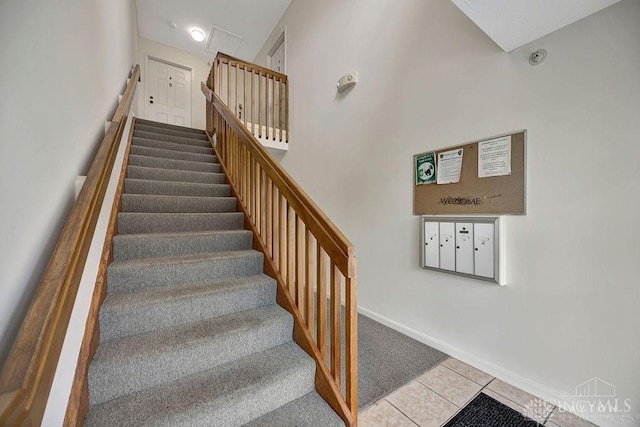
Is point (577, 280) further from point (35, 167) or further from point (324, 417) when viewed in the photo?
point (35, 167)

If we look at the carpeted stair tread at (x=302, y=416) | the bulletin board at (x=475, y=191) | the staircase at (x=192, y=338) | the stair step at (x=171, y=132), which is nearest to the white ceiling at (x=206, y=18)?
the stair step at (x=171, y=132)

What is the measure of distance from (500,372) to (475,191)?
3.88 ft

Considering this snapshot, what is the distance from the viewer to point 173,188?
247 cm

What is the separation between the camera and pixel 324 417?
47.2 inches

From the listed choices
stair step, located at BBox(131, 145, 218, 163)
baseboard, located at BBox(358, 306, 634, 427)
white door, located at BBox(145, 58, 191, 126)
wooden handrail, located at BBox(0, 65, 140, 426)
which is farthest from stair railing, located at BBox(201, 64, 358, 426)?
white door, located at BBox(145, 58, 191, 126)

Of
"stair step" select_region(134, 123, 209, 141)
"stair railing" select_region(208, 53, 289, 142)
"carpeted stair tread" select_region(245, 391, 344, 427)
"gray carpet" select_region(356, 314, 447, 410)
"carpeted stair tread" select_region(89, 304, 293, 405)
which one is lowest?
"gray carpet" select_region(356, 314, 447, 410)

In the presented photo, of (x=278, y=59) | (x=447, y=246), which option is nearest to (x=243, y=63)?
(x=278, y=59)

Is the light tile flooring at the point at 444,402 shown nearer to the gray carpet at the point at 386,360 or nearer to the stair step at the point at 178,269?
the gray carpet at the point at 386,360

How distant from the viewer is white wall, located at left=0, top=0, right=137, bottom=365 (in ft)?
2.08

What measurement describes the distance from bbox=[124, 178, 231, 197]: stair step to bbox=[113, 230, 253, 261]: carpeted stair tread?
2.42 ft

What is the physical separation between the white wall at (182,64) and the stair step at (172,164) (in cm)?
322

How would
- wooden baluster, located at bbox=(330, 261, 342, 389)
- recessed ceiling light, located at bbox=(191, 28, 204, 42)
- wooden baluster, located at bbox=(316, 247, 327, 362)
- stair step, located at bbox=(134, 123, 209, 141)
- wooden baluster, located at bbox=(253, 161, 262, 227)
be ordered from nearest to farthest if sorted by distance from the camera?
wooden baluster, located at bbox=(330, 261, 342, 389) → wooden baluster, located at bbox=(316, 247, 327, 362) → wooden baluster, located at bbox=(253, 161, 262, 227) → stair step, located at bbox=(134, 123, 209, 141) → recessed ceiling light, located at bbox=(191, 28, 204, 42)

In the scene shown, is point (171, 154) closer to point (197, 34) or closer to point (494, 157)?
point (494, 157)

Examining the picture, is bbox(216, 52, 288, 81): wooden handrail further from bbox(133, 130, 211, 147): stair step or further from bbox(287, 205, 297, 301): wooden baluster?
bbox(287, 205, 297, 301): wooden baluster
